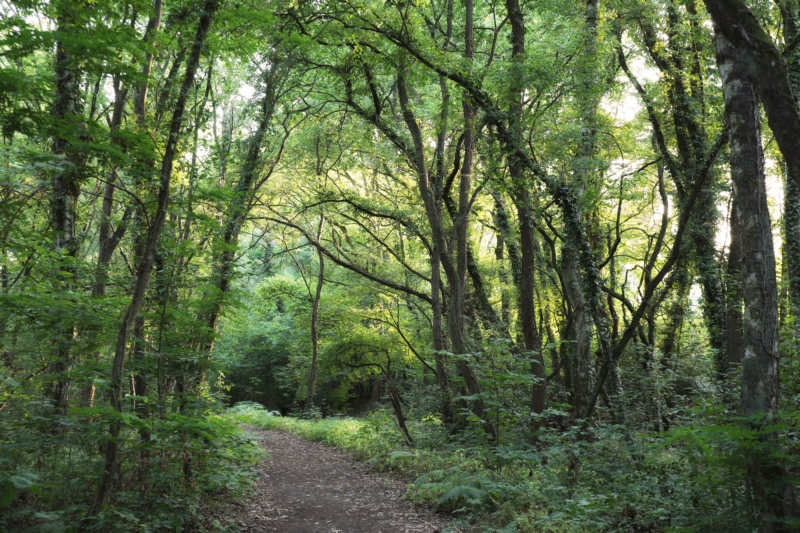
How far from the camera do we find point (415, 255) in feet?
64.4

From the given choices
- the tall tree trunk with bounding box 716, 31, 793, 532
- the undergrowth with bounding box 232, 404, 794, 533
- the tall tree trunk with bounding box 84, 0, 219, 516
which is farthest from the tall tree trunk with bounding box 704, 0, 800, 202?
the tall tree trunk with bounding box 84, 0, 219, 516

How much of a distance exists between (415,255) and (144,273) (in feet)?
50.7

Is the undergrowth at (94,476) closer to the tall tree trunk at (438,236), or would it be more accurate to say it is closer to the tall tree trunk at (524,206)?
the tall tree trunk at (524,206)

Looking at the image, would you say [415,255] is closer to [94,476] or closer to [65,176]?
[94,476]

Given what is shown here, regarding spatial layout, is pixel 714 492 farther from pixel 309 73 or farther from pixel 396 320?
pixel 396 320

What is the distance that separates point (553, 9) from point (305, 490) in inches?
450

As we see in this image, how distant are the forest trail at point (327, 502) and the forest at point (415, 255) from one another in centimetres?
42

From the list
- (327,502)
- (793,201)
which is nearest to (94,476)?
(327,502)

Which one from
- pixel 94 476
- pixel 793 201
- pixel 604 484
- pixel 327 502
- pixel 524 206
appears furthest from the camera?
pixel 793 201

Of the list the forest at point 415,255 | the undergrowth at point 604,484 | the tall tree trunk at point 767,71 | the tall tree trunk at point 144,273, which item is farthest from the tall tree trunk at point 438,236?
the tall tree trunk at point 767,71

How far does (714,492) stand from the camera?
162 inches

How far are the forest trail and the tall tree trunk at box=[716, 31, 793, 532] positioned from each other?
12.3 feet

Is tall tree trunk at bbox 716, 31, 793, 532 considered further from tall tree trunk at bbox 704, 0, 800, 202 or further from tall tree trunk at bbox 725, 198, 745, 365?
tall tree trunk at bbox 725, 198, 745, 365

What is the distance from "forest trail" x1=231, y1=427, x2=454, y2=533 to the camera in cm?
631
